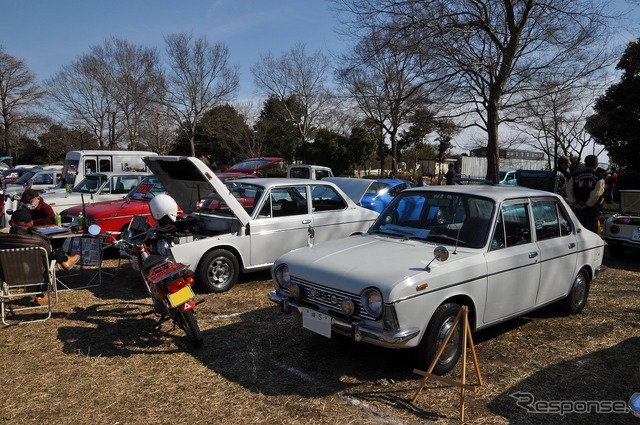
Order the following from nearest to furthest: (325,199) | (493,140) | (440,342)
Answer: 1. (440,342)
2. (325,199)
3. (493,140)

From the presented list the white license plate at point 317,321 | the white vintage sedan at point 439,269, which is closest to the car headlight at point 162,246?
the white vintage sedan at point 439,269

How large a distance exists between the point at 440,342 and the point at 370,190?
8992mm

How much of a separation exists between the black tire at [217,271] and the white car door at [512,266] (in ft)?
12.3

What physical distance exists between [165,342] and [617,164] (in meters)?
28.1

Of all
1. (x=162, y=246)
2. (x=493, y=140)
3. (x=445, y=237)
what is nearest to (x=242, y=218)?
(x=162, y=246)

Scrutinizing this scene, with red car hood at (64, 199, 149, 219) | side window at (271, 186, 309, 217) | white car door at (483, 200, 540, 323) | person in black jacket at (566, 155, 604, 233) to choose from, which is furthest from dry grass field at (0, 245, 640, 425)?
red car hood at (64, 199, 149, 219)

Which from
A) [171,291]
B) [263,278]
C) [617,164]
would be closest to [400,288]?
[171,291]

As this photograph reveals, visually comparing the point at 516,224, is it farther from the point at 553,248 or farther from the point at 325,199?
the point at 325,199

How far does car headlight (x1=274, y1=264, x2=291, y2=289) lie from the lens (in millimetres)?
4691

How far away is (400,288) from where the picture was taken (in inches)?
146

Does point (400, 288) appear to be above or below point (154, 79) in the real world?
below

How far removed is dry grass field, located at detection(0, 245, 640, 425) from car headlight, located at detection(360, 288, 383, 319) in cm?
70

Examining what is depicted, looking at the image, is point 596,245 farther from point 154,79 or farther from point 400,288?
point 154,79

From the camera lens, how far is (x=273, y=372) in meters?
4.34
